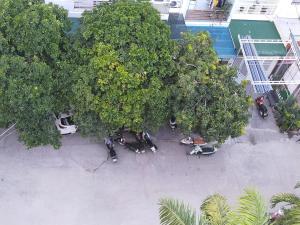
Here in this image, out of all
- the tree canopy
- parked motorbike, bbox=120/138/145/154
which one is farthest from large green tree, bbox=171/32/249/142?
parked motorbike, bbox=120/138/145/154

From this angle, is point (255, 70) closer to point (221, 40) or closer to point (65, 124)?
point (221, 40)

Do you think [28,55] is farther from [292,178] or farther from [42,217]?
[292,178]

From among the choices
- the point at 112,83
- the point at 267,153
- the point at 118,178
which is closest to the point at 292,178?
the point at 267,153

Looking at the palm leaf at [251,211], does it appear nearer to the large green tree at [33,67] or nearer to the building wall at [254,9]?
the large green tree at [33,67]

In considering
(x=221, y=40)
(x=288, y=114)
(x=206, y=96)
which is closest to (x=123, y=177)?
(x=206, y=96)

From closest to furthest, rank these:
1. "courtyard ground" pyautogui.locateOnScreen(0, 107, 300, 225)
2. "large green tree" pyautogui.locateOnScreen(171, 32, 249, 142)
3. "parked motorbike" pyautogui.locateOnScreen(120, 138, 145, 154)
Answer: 1. "large green tree" pyautogui.locateOnScreen(171, 32, 249, 142)
2. "courtyard ground" pyautogui.locateOnScreen(0, 107, 300, 225)
3. "parked motorbike" pyautogui.locateOnScreen(120, 138, 145, 154)

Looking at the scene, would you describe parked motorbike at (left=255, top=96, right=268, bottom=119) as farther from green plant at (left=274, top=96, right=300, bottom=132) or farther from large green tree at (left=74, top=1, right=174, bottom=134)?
large green tree at (left=74, top=1, right=174, bottom=134)
